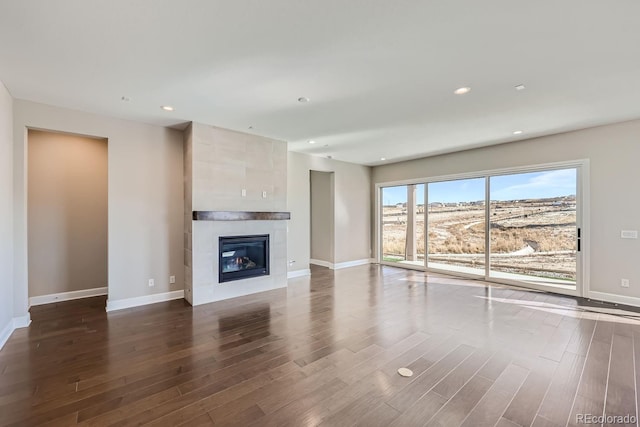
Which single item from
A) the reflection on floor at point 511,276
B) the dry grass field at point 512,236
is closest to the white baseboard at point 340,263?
the reflection on floor at point 511,276

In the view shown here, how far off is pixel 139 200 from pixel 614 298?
24.4 ft

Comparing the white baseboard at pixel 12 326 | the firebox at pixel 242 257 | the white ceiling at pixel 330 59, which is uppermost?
the white ceiling at pixel 330 59

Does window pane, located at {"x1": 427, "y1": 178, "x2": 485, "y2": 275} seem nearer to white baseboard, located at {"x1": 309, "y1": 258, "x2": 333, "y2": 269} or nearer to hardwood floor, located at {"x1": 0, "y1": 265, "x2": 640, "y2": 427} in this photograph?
hardwood floor, located at {"x1": 0, "y1": 265, "x2": 640, "y2": 427}

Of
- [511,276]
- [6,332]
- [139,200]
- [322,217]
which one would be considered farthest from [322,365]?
[322,217]

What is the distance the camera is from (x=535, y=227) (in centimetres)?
517

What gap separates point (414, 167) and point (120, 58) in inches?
240

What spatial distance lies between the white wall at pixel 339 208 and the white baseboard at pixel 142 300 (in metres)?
2.38

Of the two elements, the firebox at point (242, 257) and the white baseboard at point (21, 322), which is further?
the firebox at point (242, 257)

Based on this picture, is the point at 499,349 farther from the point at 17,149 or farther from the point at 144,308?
Answer: the point at 17,149

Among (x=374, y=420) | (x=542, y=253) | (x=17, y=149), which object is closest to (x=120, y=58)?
(x=17, y=149)

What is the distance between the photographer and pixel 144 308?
4.10m

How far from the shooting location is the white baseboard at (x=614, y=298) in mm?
4117

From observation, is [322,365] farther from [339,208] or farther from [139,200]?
[339,208]

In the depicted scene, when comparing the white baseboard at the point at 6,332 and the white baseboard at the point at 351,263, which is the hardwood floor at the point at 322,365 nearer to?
the white baseboard at the point at 6,332
